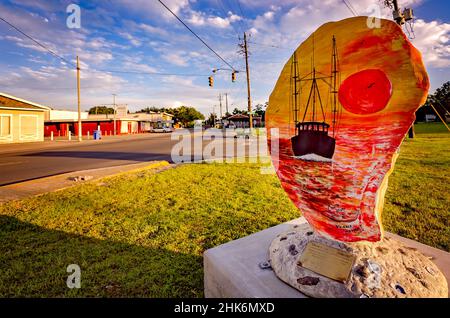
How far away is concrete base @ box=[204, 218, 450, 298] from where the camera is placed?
214 cm

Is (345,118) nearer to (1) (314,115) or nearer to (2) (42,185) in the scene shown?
(1) (314,115)

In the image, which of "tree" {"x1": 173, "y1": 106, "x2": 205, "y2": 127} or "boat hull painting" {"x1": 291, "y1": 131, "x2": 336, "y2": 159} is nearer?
"boat hull painting" {"x1": 291, "y1": 131, "x2": 336, "y2": 159}

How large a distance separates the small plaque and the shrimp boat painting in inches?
32.6

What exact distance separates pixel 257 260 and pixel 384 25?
236 cm

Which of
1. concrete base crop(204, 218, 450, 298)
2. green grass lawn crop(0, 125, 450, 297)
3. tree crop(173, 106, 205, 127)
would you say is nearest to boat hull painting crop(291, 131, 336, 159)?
concrete base crop(204, 218, 450, 298)

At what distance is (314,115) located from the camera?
95.3 inches

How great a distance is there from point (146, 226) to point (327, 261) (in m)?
3.11

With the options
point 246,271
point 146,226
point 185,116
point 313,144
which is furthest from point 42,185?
point 185,116

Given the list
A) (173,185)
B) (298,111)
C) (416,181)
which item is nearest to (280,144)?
(298,111)

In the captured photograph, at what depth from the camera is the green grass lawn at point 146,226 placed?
9.45 ft

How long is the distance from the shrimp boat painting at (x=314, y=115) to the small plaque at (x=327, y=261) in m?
0.83

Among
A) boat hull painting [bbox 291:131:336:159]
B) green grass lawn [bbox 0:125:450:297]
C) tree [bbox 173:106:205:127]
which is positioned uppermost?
tree [bbox 173:106:205:127]

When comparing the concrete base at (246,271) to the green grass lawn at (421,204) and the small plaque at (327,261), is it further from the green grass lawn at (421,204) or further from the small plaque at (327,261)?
the green grass lawn at (421,204)

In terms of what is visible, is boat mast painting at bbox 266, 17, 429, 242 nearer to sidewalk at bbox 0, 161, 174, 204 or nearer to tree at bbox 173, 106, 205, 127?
sidewalk at bbox 0, 161, 174, 204
